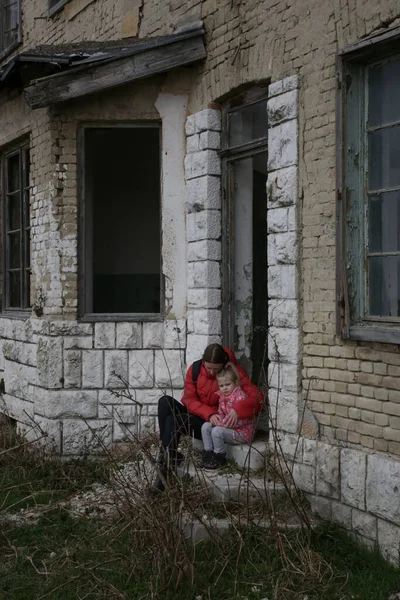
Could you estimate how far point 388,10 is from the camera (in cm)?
516

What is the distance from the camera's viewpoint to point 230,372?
6.56m

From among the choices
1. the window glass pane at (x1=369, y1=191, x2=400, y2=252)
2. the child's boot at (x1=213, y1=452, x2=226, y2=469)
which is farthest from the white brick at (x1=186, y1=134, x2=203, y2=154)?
the child's boot at (x1=213, y1=452, x2=226, y2=469)

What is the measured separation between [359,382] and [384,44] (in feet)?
7.38

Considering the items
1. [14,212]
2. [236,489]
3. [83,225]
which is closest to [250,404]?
[236,489]

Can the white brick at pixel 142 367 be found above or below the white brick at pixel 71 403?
above

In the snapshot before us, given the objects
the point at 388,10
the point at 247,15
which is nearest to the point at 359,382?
the point at 388,10

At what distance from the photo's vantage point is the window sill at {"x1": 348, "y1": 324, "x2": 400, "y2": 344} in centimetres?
511

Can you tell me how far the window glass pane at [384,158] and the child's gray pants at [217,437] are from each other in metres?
2.25

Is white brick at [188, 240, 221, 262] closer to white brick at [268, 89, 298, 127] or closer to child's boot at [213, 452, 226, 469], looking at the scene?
white brick at [268, 89, 298, 127]

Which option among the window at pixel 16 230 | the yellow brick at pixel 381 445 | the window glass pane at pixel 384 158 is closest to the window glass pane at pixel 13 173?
the window at pixel 16 230

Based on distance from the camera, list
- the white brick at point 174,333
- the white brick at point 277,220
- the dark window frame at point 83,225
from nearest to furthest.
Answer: the white brick at point 277,220 < the white brick at point 174,333 < the dark window frame at point 83,225

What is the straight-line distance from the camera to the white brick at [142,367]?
770 centimetres

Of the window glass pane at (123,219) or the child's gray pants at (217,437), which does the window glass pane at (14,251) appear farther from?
the child's gray pants at (217,437)

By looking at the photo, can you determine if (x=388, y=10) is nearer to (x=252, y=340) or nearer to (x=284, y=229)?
(x=284, y=229)
